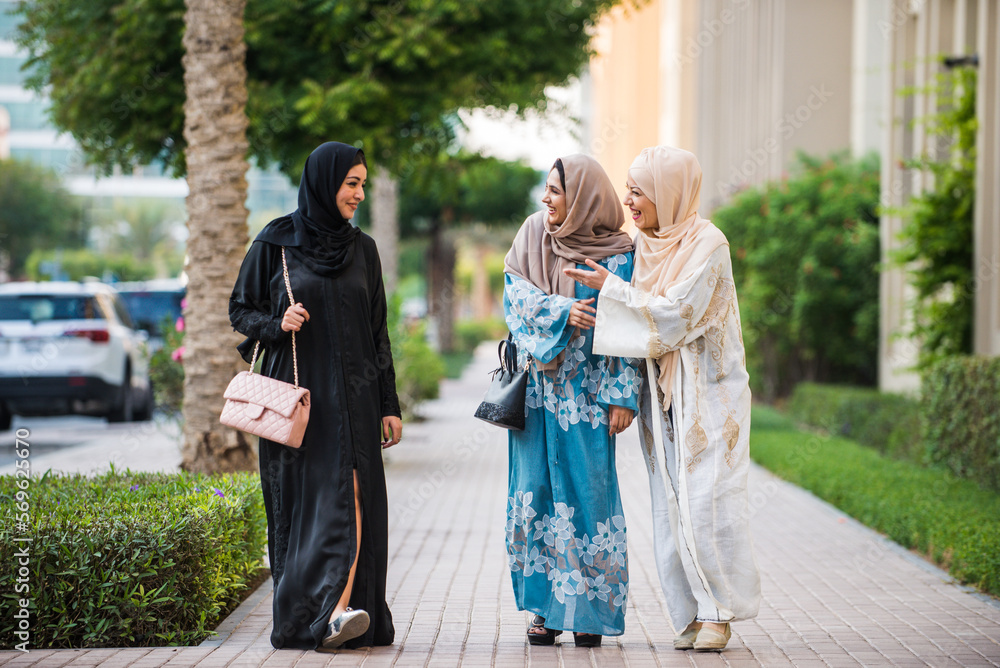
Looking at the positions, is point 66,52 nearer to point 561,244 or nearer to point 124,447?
point 124,447

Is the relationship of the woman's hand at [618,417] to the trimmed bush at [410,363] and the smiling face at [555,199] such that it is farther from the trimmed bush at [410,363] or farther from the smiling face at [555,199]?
the trimmed bush at [410,363]

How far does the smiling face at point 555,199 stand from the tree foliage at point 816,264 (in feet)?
32.0

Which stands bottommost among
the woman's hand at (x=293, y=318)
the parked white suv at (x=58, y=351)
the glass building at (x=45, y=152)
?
the parked white suv at (x=58, y=351)

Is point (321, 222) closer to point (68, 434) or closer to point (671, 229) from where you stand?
point (671, 229)

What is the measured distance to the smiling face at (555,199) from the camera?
168 inches

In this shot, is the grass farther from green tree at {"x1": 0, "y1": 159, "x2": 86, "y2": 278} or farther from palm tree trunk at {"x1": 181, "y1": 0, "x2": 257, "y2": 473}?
palm tree trunk at {"x1": 181, "y1": 0, "x2": 257, "y2": 473}

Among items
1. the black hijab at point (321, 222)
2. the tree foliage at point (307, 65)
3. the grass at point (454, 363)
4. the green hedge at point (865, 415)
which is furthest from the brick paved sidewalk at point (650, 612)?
the grass at point (454, 363)

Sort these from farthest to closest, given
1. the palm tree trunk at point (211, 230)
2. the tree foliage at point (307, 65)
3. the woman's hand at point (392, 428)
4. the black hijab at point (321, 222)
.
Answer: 1. the tree foliage at point (307, 65)
2. the palm tree trunk at point (211, 230)
3. the woman's hand at point (392, 428)
4. the black hijab at point (321, 222)

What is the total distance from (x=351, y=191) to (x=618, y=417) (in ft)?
4.49

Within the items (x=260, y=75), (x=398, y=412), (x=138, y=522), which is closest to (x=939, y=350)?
(x=260, y=75)

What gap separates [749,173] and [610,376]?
18.2 m

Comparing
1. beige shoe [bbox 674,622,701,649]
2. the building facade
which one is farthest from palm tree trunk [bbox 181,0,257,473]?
the building facade

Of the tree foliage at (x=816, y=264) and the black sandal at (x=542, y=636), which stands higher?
the tree foliage at (x=816, y=264)

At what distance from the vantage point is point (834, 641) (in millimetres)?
4398
